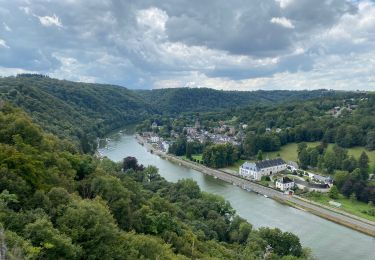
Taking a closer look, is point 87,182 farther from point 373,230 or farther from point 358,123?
point 358,123

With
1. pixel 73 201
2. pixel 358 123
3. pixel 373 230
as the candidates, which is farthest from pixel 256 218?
pixel 358 123

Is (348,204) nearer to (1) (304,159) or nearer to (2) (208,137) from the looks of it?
(1) (304,159)

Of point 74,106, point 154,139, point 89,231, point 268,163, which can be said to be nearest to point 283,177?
point 268,163

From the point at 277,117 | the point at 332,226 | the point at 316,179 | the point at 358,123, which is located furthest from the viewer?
the point at 277,117

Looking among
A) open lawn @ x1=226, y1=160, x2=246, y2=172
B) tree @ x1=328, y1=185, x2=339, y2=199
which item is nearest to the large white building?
open lawn @ x1=226, y1=160, x2=246, y2=172

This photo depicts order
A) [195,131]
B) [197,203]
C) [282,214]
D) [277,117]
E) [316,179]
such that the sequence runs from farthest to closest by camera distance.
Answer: [195,131], [277,117], [316,179], [282,214], [197,203]

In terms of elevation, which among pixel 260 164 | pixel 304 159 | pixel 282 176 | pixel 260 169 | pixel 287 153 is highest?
pixel 304 159
